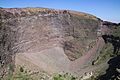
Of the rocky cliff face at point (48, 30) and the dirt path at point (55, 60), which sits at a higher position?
the rocky cliff face at point (48, 30)

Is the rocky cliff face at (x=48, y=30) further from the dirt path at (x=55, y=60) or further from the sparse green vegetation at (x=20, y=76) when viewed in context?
the sparse green vegetation at (x=20, y=76)

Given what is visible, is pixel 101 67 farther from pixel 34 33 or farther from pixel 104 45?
pixel 34 33

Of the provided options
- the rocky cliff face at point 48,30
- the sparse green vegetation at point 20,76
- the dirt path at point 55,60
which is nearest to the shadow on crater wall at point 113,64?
the dirt path at point 55,60

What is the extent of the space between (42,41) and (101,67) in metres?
A: 22.4

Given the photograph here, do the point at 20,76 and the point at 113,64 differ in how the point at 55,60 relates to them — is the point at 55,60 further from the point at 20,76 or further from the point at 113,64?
the point at 20,76

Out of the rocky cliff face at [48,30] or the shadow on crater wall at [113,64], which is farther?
the rocky cliff face at [48,30]

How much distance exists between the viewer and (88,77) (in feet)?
263

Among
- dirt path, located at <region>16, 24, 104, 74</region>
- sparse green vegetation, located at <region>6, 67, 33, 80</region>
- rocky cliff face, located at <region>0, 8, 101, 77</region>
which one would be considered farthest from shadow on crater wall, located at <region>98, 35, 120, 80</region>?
sparse green vegetation, located at <region>6, 67, 33, 80</region>

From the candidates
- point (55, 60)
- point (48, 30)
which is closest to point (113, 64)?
point (55, 60)

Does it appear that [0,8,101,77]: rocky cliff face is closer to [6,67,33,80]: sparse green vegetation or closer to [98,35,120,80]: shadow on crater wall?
[6,67,33,80]: sparse green vegetation

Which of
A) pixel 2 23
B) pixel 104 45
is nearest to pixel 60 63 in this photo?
pixel 104 45

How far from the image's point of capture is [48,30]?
336 feet

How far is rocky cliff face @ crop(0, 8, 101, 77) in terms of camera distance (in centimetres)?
8078

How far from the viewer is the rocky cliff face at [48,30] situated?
80781 mm
